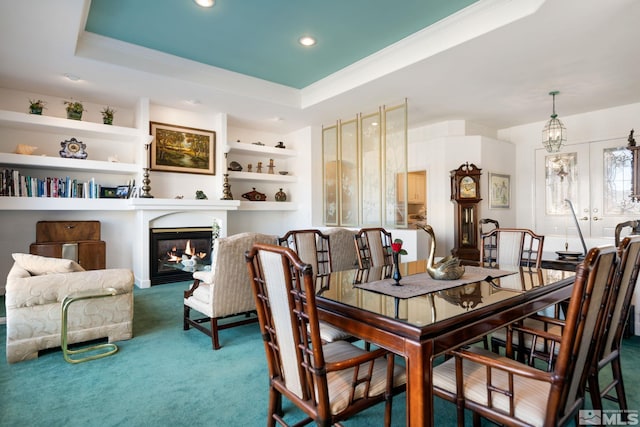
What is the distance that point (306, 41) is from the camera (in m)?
3.97

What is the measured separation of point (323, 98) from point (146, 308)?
361 centimetres

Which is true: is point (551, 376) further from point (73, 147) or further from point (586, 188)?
point (586, 188)

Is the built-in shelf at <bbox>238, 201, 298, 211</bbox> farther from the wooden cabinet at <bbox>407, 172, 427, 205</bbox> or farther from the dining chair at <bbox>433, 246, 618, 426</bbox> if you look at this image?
the dining chair at <bbox>433, 246, 618, 426</bbox>

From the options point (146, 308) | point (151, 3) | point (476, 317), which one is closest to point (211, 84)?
point (151, 3)

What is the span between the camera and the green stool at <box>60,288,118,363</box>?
2.56 m

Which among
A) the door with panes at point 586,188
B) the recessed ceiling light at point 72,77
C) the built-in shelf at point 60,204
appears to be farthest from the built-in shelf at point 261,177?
the door with panes at point 586,188

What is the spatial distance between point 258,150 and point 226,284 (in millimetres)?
4071

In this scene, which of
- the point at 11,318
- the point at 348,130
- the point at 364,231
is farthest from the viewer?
the point at 348,130

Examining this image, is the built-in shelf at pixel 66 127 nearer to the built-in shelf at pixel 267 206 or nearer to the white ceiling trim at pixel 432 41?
the built-in shelf at pixel 267 206

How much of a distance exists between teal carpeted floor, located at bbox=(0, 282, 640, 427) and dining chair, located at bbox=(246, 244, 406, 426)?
0.53 m

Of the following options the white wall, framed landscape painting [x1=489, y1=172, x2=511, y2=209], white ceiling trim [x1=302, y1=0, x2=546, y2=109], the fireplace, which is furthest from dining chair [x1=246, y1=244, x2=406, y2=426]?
framed landscape painting [x1=489, y1=172, x2=511, y2=209]

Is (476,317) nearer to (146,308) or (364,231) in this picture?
(364,231)

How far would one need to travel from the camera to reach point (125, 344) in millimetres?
2938

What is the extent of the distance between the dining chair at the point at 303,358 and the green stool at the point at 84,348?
177 cm
